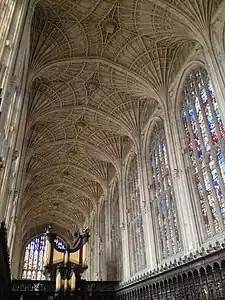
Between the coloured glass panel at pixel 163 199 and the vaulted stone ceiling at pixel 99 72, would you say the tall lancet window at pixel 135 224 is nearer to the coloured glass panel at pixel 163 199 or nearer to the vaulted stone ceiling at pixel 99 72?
the vaulted stone ceiling at pixel 99 72

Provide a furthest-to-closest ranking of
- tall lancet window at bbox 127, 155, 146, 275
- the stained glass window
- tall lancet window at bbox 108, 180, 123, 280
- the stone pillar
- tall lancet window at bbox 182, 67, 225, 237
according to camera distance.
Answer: the stained glass window
tall lancet window at bbox 108, 180, 123, 280
the stone pillar
tall lancet window at bbox 127, 155, 146, 275
tall lancet window at bbox 182, 67, 225, 237

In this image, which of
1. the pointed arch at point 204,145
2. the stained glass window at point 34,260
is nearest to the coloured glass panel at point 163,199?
the pointed arch at point 204,145

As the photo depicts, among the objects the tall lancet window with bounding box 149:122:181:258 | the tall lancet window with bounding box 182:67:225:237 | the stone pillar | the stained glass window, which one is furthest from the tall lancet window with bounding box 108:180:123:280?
the stained glass window

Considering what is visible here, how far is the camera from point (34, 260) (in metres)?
44.4

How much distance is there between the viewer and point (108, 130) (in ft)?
87.1

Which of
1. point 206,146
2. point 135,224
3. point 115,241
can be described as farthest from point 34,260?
point 206,146

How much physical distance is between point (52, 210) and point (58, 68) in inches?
1078

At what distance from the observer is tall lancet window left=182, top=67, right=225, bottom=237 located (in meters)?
13.6

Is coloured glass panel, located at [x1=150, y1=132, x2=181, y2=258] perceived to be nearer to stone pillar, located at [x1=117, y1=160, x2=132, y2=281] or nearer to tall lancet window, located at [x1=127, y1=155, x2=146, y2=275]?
tall lancet window, located at [x1=127, y1=155, x2=146, y2=275]

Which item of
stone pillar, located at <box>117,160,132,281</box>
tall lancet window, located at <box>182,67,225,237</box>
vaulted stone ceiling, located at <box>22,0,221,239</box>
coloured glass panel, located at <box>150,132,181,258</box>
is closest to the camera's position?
tall lancet window, located at <box>182,67,225,237</box>

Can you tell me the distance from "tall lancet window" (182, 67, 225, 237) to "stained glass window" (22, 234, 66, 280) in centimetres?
3447

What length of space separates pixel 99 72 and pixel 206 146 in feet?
32.4

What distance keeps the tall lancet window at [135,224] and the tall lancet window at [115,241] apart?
12.5 feet

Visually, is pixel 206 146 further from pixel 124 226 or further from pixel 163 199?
pixel 124 226
